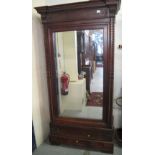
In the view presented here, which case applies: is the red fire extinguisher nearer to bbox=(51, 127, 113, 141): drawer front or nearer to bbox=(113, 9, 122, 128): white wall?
bbox=(51, 127, 113, 141): drawer front

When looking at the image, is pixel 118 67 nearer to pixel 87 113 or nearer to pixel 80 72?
pixel 80 72

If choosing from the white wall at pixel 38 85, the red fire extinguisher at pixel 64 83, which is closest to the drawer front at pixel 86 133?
the white wall at pixel 38 85

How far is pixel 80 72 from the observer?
1832 millimetres

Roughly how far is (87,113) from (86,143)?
1.20 feet

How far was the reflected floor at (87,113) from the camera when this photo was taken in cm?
181

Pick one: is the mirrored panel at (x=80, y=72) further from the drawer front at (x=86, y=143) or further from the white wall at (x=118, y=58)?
the white wall at (x=118, y=58)

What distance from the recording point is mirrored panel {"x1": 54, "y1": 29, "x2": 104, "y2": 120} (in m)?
1.68

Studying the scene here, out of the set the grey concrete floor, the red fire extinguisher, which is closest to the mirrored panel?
the red fire extinguisher

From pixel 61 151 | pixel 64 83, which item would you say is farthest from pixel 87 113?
pixel 61 151
